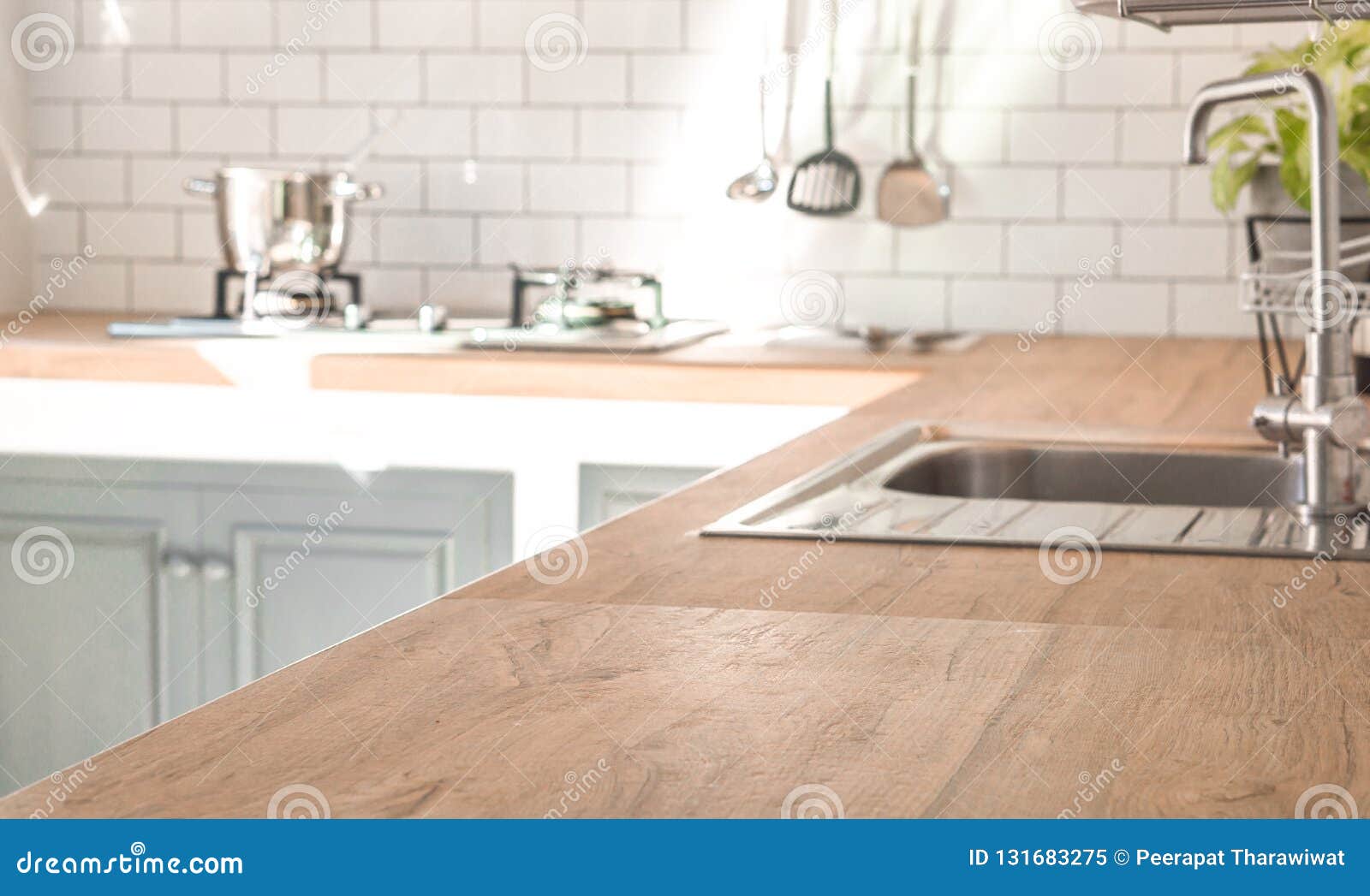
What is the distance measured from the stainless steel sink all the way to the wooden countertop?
5cm

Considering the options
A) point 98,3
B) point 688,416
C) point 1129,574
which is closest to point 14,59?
point 98,3

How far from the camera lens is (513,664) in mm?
722

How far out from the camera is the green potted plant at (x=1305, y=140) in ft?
5.45

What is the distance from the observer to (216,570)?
2.15 metres

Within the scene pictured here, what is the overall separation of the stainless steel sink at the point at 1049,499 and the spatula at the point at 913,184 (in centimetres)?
107

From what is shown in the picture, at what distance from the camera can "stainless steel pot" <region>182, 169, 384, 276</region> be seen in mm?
2463

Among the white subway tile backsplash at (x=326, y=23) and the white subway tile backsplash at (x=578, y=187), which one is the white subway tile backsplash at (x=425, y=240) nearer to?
the white subway tile backsplash at (x=578, y=187)

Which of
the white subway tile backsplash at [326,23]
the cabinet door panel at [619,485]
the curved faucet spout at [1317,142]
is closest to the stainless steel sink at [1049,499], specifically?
the curved faucet spout at [1317,142]

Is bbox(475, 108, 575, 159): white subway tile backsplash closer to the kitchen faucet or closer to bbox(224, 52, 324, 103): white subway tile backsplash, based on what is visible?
bbox(224, 52, 324, 103): white subway tile backsplash

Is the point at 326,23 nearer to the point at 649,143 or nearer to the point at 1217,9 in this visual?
the point at 649,143

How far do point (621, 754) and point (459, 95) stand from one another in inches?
91.6

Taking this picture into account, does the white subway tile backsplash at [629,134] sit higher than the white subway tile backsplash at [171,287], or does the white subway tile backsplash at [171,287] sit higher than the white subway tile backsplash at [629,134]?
the white subway tile backsplash at [629,134]

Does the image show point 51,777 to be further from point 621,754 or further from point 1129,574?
point 1129,574

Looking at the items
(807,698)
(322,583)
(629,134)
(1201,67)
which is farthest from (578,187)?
(807,698)
